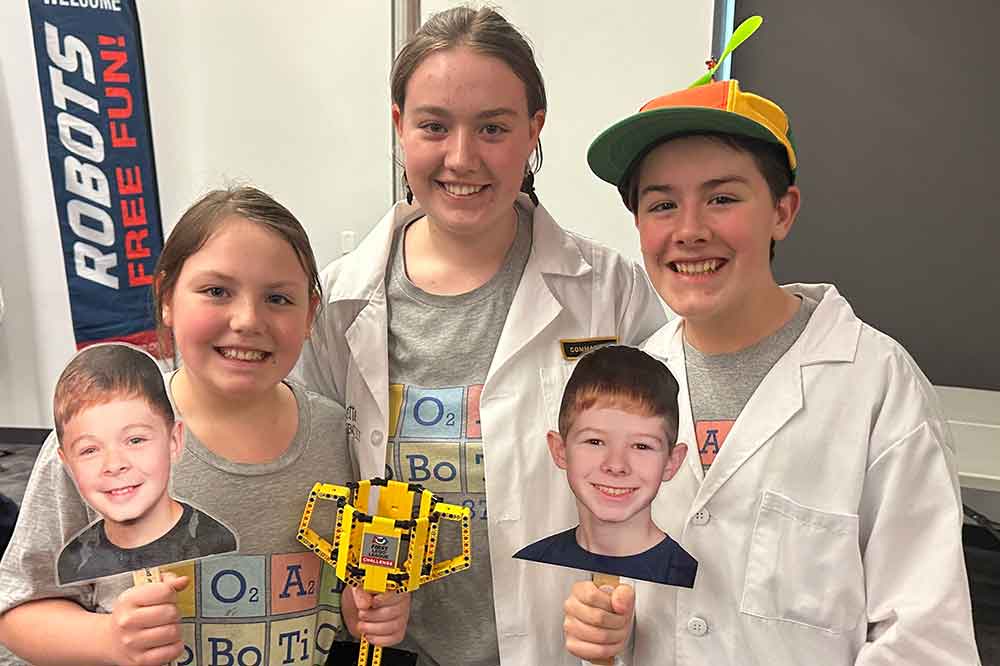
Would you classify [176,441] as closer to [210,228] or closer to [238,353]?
[238,353]

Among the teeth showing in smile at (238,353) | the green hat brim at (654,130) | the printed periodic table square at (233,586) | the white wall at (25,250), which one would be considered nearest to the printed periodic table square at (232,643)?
the printed periodic table square at (233,586)

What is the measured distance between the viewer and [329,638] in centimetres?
115

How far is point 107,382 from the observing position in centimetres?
98

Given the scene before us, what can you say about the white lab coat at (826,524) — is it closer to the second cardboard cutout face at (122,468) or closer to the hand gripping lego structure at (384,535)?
the hand gripping lego structure at (384,535)

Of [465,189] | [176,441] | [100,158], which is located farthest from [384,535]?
[100,158]

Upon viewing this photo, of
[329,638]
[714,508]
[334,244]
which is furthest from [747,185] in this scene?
[334,244]

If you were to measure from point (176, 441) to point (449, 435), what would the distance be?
392mm

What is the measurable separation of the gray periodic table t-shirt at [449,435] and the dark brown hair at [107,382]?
0.36 metres

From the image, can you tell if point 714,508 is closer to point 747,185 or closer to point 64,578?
point 747,185

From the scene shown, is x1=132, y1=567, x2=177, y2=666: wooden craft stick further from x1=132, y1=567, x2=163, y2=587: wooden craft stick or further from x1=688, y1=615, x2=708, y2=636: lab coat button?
x1=688, y1=615, x2=708, y2=636: lab coat button

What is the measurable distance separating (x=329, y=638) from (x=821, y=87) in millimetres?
3170

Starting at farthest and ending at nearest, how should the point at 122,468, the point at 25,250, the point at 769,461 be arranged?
the point at 25,250
the point at 769,461
the point at 122,468

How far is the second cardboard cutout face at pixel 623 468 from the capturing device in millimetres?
1021

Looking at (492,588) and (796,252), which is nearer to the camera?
(492,588)
